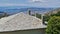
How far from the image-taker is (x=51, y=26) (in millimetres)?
9250

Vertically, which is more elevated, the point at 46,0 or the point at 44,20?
the point at 46,0

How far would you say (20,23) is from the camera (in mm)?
10211

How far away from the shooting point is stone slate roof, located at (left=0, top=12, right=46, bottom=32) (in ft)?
32.0

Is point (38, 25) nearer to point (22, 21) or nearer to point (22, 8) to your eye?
point (22, 21)

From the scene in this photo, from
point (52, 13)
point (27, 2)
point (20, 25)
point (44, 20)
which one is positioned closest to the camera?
point (20, 25)

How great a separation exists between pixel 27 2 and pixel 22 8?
791 mm

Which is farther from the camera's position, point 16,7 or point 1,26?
point 16,7

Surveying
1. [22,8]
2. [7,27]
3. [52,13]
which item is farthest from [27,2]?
[7,27]

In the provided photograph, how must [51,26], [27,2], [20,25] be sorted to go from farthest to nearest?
→ [27,2]
[20,25]
[51,26]

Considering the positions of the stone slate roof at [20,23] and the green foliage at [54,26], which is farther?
the stone slate roof at [20,23]

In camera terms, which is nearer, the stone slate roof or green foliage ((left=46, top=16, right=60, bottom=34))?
green foliage ((left=46, top=16, right=60, bottom=34))

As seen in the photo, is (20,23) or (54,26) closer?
(54,26)

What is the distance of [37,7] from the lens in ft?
40.0

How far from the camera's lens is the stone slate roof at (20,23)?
384 inches
